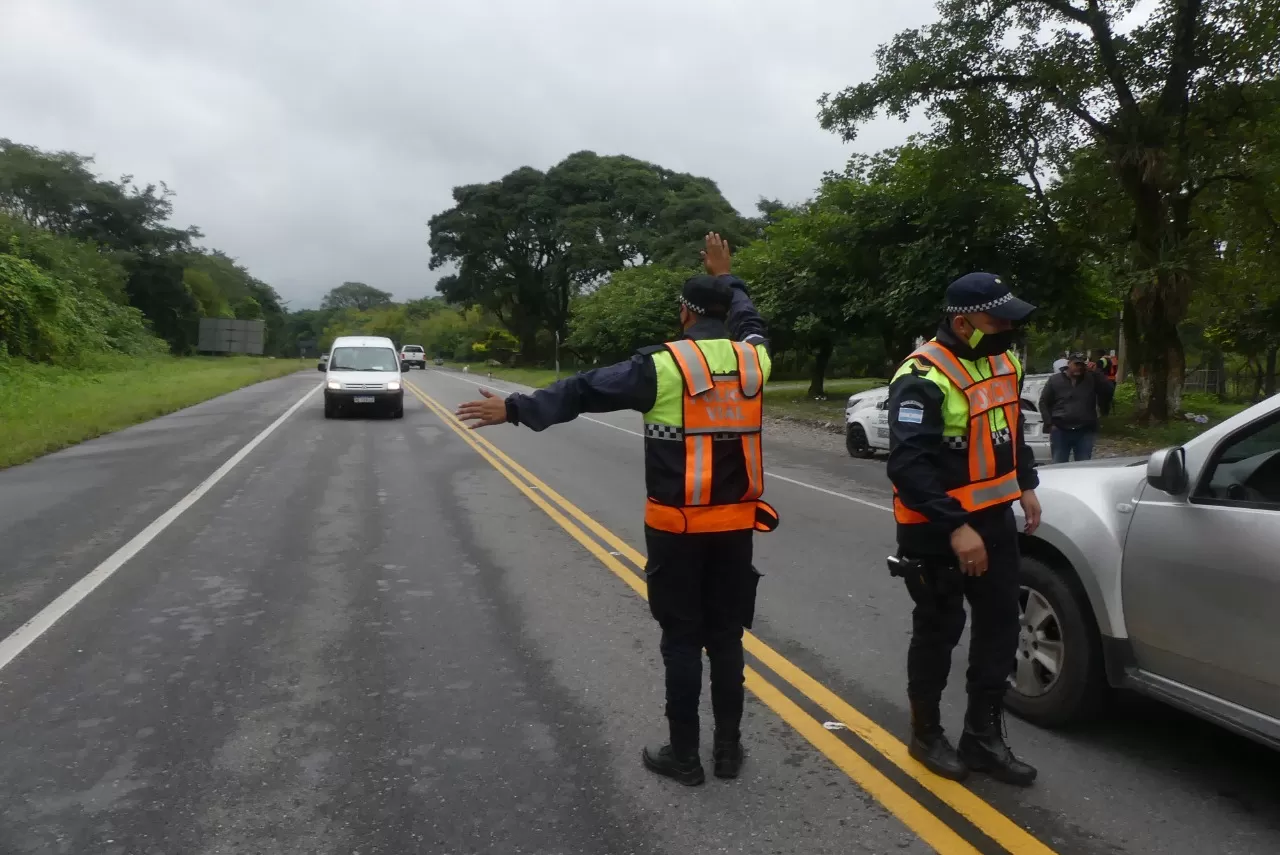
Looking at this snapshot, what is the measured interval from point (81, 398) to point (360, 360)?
7.15 metres

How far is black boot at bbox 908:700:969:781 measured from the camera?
12.8 ft

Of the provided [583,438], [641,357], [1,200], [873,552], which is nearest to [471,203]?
[1,200]

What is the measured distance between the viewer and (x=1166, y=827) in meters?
3.57

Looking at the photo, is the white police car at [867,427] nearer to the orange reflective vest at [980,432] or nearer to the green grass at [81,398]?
the green grass at [81,398]

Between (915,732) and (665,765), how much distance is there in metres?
0.97

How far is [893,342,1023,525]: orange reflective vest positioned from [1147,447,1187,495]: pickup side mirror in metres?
0.50

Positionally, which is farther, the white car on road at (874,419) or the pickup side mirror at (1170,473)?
the white car on road at (874,419)

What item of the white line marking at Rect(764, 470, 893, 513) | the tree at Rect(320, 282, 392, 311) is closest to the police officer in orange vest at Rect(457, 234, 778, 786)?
the white line marking at Rect(764, 470, 893, 513)

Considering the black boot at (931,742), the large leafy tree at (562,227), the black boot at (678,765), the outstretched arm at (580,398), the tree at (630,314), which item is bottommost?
the black boot at (678,765)

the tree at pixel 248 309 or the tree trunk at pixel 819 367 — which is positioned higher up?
the tree at pixel 248 309

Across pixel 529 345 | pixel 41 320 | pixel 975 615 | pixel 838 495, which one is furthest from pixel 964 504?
pixel 529 345

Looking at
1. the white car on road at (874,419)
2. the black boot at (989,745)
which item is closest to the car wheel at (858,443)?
the white car on road at (874,419)

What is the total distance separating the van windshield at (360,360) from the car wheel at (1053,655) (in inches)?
757

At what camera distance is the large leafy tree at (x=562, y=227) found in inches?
2183
